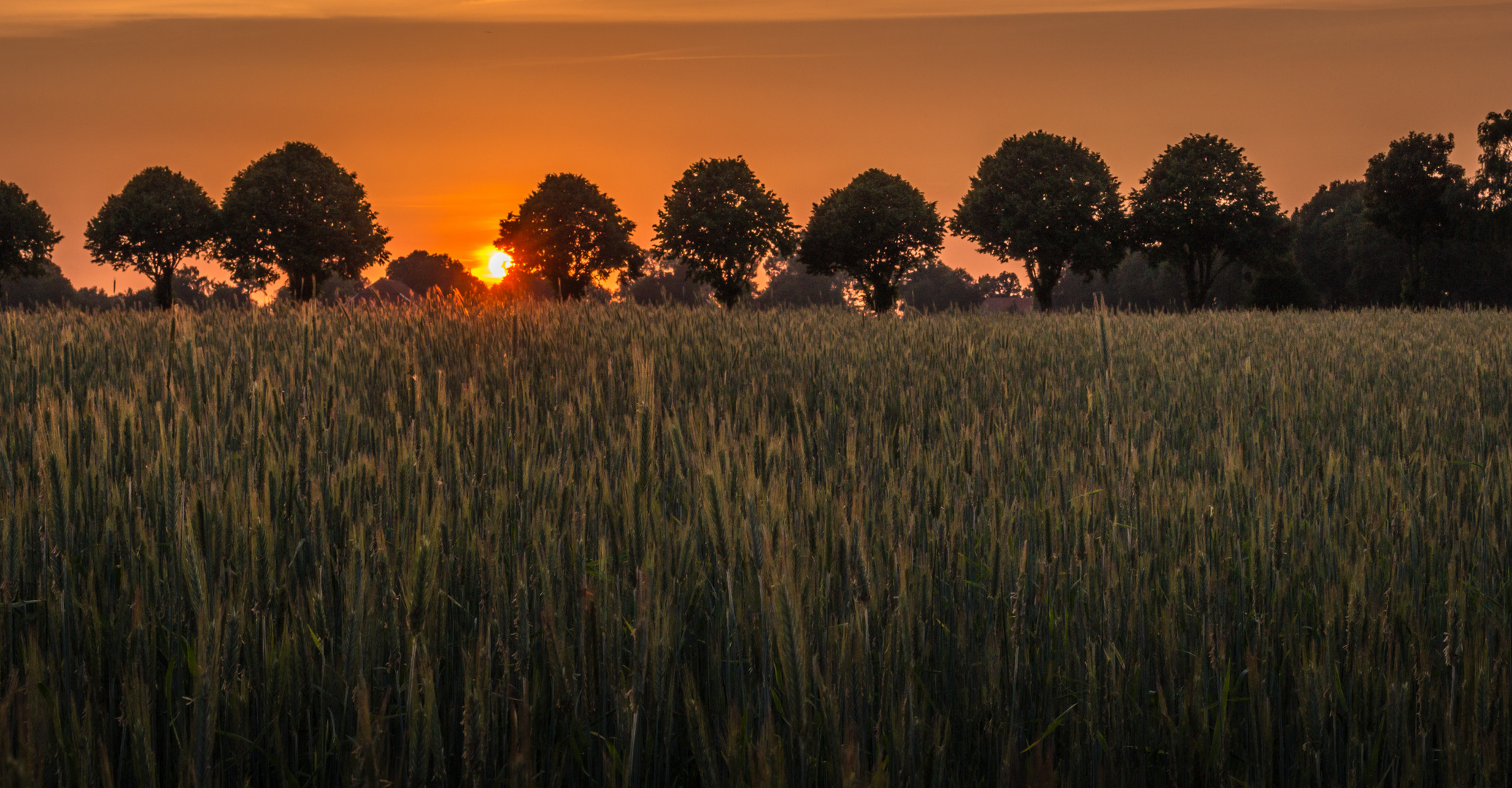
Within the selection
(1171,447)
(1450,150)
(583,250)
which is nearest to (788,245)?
(583,250)

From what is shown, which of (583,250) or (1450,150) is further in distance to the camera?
(583,250)

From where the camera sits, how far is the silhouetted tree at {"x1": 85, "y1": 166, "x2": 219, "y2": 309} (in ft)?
195

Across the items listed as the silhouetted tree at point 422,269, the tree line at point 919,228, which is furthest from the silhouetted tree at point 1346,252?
the silhouetted tree at point 422,269

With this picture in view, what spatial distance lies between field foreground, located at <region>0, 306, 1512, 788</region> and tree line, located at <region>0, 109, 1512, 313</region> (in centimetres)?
4761

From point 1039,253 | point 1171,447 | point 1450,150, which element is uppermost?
point 1450,150

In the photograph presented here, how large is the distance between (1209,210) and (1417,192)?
15145 mm

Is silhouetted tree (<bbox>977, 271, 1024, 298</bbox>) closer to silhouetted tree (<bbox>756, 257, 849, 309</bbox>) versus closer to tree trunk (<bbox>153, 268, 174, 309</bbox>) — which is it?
silhouetted tree (<bbox>756, 257, 849, 309</bbox>)

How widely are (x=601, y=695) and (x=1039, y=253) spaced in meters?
56.2

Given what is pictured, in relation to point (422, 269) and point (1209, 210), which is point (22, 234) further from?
point (1209, 210)

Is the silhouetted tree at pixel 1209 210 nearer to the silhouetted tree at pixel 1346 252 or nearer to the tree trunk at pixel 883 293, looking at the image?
the silhouetted tree at pixel 1346 252

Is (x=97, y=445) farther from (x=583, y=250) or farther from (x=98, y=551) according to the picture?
(x=583, y=250)

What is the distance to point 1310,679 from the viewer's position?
1397mm

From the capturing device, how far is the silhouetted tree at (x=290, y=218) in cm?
5697

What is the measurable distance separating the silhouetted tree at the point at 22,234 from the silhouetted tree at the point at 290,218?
43.0ft
